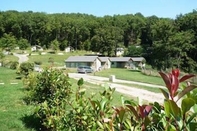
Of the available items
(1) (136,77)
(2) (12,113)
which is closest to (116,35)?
(1) (136,77)

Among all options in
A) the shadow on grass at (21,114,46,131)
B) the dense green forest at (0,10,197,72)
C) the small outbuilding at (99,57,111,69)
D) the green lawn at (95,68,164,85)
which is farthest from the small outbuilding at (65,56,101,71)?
the shadow on grass at (21,114,46,131)

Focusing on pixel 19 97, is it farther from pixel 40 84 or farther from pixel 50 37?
pixel 50 37

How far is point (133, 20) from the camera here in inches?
4796

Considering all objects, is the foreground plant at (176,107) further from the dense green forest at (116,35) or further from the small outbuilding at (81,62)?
the dense green forest at (116,35)

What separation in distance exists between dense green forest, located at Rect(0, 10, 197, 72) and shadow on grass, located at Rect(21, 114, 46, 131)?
200ft

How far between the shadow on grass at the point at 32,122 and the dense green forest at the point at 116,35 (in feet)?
200

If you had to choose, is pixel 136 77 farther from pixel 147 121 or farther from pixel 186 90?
pixel 186 90

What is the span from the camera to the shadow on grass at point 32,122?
11034mm

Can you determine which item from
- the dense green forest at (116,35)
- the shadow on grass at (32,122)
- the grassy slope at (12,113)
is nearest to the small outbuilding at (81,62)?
the dense green forest at (116,35)

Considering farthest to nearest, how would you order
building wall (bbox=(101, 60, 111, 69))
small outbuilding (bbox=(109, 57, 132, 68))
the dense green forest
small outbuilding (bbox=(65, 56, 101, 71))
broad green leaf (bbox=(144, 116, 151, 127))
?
small outbuilding (bbox=(109, 57, 132, 68)) < the dense green forest < building wall (bbox=(101, 60, 111, 69)) < small outbuilding (bbox=(65, 56, 101, 71)) < broad green leaf (bbox=(144, 116, 151, 127))

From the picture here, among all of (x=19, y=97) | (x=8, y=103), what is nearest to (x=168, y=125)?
(x=8, y=103)

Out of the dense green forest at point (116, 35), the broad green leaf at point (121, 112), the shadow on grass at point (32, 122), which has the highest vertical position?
the dense green forest at point (116, 35)

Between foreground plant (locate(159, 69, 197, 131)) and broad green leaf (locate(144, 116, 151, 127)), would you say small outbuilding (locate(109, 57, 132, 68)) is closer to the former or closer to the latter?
broad green leaf (locate(144, 116, 151, 127))

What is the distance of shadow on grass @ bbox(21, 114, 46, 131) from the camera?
11034mm
